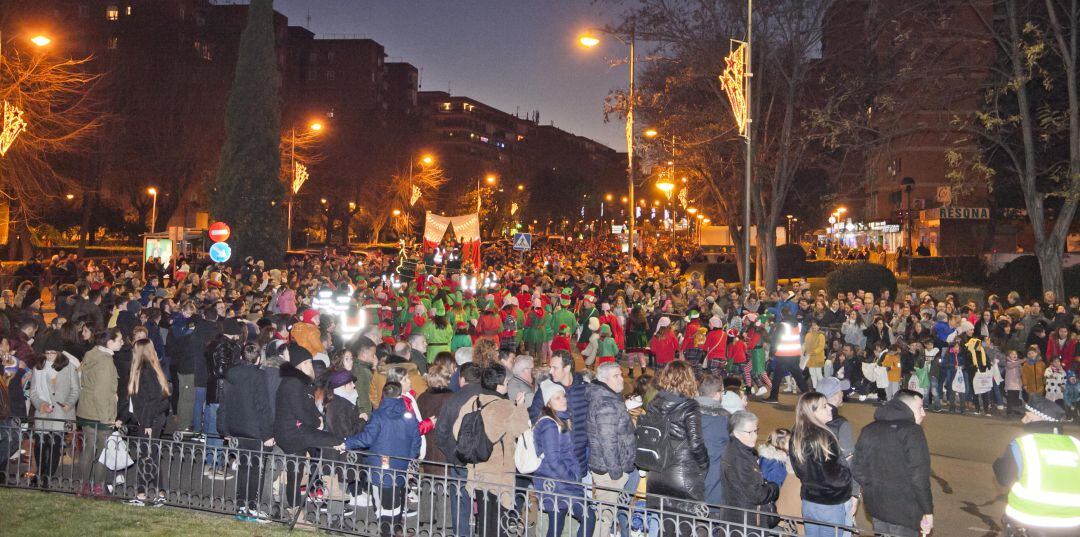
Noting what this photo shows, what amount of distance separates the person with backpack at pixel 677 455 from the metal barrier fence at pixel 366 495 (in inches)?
2.4

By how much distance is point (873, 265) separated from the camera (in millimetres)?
29125

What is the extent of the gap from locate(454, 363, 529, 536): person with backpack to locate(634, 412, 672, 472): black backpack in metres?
0.98

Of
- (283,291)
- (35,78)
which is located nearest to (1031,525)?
(283,291)

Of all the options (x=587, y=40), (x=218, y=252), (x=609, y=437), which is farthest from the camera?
(x=218, y=252)

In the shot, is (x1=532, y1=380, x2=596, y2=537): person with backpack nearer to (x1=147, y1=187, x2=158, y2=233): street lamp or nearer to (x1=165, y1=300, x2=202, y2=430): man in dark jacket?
(x1=165, y1=300, x2=202, y2=430): man in dark jacket

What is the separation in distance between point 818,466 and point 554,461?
1.95 m

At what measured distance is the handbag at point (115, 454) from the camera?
8.51m

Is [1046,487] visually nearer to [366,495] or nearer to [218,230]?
[366,495]

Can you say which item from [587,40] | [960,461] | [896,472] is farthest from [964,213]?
[896,472]

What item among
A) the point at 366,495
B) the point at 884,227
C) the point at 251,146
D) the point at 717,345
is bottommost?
the point at 366,495

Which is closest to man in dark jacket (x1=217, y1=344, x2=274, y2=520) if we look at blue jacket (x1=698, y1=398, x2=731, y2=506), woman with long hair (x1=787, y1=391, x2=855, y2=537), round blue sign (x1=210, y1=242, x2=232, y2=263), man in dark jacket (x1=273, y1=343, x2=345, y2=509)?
man in dark jacket (x1=273, y1=343, x2=345, y2=509)

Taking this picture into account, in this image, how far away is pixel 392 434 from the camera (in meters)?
7.67

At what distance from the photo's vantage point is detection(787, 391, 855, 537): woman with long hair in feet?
19.8

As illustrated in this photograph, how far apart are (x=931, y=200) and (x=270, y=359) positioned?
180 feet
